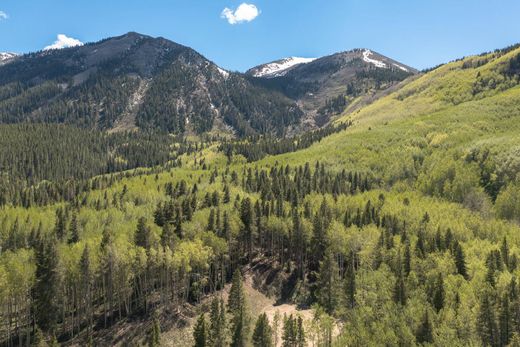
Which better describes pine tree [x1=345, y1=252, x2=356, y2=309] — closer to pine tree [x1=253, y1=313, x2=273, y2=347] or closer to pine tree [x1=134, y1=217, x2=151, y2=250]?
pine tree [x1=253, y1=313, x2=273, y2=347]

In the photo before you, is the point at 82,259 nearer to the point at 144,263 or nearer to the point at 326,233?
the point at 144,263

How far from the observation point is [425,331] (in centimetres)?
6694

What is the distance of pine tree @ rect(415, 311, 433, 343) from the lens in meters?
66.2

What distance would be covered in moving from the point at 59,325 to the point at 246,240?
57.6m

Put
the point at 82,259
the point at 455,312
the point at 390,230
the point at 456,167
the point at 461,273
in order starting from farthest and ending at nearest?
the point at 456,167 → the point at 390,230 → the point at 461,273 → the point at 82,259 → the point at 455,312

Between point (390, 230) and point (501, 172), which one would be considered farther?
point (501, 172)

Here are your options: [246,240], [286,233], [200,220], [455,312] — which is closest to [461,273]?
[455,312]

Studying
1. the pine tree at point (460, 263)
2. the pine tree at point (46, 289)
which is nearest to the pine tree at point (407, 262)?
the pine tree at point (460, 263)

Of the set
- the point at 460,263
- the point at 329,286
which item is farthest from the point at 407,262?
the point at 329,286

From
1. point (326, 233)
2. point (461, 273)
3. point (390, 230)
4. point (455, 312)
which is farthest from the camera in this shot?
point (390, 230)

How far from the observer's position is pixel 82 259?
9275 centimetres

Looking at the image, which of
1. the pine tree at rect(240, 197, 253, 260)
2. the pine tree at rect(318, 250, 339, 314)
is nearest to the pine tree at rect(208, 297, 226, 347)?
the pine tree at rect(318, 250, 339, 314)

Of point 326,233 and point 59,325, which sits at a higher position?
point 326,233

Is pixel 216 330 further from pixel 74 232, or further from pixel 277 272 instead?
pixel 74 232
